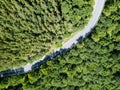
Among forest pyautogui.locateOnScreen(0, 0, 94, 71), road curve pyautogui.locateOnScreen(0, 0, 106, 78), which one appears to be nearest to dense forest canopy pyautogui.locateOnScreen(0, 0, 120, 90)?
road curve pyautogui.locateOnScreen(0, 0, 106, 78)

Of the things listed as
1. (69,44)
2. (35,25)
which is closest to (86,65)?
(69,44)

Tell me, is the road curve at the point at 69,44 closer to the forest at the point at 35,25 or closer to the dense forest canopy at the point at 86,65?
the dense forest canopy at the point at 86,65

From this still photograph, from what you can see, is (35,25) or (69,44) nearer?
(35,25)

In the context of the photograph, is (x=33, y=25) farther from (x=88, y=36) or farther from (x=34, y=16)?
(x=88, y=36)

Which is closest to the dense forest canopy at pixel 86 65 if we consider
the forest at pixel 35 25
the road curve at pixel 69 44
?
the road curve at pixel 69 44

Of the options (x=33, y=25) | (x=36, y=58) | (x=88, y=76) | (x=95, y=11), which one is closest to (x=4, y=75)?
(x=36, y=58)

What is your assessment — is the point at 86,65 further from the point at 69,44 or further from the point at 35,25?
the point at 35,25
